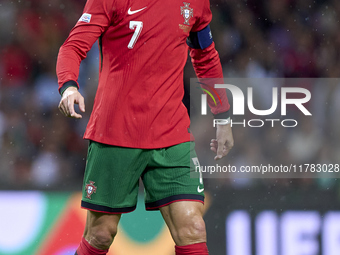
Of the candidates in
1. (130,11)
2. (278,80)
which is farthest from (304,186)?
(130,11)

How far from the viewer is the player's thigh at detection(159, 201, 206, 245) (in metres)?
2.10

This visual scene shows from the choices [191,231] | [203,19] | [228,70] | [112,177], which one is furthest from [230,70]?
[191,231]

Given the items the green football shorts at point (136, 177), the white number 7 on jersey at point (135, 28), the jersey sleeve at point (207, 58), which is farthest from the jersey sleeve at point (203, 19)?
the green football shorts at point (136, 177)

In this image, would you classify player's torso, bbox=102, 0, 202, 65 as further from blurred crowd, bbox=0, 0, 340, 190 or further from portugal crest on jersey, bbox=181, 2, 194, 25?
blurred crowd, bbox=0, 0, 340, 190

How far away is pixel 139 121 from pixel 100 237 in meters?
0.56

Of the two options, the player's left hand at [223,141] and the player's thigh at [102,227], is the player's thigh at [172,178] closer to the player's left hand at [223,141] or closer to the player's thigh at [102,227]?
the player's thigh at [102,227]

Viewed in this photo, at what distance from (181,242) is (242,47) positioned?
2.44 metres

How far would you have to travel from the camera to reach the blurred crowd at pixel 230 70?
13.1 ft

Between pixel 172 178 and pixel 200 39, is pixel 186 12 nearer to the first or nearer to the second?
pixel 200 39

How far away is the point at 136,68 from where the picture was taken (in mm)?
2191

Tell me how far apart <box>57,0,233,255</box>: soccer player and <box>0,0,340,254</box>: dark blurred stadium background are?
1574 mm

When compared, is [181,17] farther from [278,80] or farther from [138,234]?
[278,80]

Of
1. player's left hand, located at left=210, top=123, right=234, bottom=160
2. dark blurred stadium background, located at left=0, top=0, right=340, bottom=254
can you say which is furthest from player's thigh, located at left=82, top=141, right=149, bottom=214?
dark blurred stadium background, located at left=0, top=0, right=340, bottom=254

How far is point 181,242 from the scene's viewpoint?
2107mm
